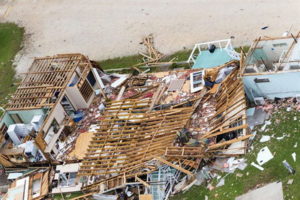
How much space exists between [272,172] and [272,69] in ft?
22.5

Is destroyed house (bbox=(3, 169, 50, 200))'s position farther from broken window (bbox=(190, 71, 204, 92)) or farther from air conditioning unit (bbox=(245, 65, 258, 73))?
air conditioning unit (bbox=(245, 65, 258, 73))

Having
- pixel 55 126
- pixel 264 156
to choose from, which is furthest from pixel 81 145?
pixel 264 156

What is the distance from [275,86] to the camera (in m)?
26.6

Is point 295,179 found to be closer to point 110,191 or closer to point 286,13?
point 110,191

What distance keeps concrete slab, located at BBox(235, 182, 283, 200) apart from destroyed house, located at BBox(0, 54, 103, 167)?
39.5 feet

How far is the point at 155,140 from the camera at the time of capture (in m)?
27.2

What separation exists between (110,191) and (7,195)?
21.5ft

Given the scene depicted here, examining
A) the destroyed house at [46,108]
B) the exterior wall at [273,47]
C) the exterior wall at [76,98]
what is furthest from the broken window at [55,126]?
the exterior wall at [273,47]

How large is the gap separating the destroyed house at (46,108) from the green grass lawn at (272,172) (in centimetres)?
870

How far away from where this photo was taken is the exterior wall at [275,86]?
84.6 ft

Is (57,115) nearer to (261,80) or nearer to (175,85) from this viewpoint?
(175,85)

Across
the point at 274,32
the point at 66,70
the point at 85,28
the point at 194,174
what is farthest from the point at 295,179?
the point at 85,28

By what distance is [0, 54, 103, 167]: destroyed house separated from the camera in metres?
29.6

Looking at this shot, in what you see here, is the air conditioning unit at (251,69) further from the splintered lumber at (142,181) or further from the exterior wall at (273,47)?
the splintered lumber at (142,181)
